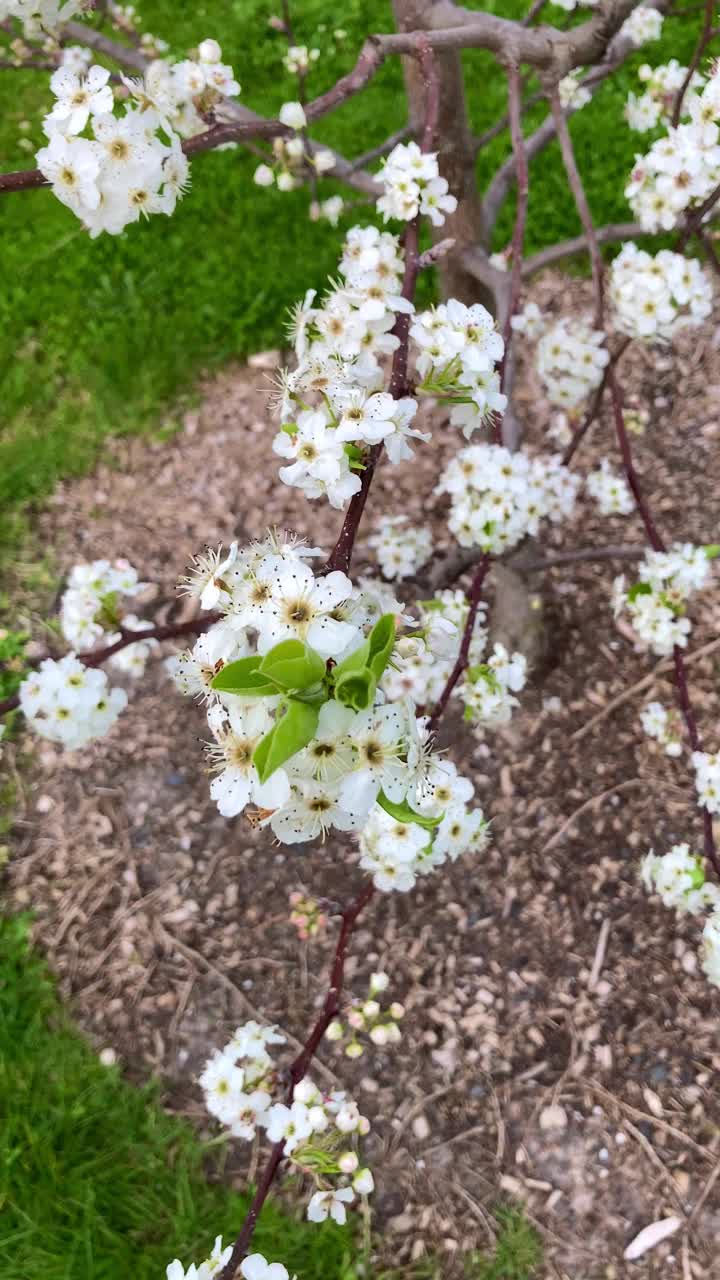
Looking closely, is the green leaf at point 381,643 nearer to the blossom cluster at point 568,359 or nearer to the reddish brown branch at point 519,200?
the reddish brown branch at point 519,200

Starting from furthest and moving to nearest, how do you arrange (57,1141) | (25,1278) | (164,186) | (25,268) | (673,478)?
(25,268)
(673,478)
(57,1141)
(25,1278)
(164,186)

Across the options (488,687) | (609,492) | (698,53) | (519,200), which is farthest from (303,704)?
(609,492)

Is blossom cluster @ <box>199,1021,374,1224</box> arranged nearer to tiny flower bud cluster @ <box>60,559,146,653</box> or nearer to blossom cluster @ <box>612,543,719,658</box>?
tiny flower bud cluster @ <box>60,559,146,653</box>

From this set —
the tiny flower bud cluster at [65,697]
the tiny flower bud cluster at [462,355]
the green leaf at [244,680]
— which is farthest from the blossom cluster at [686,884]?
the green leaf at [244,680]

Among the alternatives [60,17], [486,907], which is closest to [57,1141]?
[486,907]

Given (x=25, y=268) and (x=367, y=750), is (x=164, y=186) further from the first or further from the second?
(x=25, y=268)

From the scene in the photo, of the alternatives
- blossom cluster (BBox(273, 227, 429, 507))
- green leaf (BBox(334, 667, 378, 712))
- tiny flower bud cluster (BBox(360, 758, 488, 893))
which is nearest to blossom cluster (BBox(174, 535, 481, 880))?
green leaf (BBox(334, 667, 378, 712))

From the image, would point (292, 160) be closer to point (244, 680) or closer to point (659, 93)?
point (659, 93)
